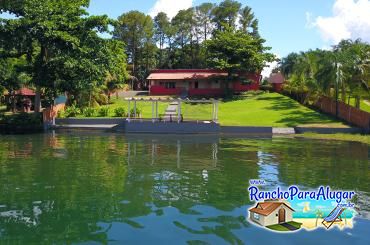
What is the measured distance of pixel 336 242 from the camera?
338 inches

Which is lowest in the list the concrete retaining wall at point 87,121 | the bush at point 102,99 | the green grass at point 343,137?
the green grass at point 343,137

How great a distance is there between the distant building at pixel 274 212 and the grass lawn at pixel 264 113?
94.0 feet

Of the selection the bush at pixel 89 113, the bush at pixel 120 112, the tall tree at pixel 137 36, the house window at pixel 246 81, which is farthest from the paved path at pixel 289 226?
the tall tree at pixel 137 36

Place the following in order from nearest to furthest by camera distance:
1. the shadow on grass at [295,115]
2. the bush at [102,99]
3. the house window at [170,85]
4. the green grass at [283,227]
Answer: the green grass at [283,227] < the shadow on grass at [295,115] < the bush at [102,99] < the house window at [170,85]

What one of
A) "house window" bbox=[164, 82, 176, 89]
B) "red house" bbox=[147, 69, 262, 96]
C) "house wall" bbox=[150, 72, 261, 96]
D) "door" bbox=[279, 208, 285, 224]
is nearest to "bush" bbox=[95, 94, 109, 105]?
"red house" bbox=[147, 69, 262, 96]

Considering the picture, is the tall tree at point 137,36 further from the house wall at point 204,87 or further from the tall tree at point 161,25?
the house wall at point 204,87

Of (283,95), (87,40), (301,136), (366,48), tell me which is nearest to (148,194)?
(301,136)

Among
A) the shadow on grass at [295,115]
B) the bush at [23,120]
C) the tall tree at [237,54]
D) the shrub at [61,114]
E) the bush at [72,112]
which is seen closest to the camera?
the bush at [23,120]

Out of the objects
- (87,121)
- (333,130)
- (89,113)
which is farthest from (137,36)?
(333,130)

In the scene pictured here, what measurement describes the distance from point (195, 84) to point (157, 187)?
5181 cm

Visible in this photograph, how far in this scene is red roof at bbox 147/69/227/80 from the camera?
63237mm

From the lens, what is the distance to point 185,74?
65812 mm

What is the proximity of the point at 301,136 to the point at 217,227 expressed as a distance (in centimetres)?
2427

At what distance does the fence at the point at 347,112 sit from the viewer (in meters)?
35.0
